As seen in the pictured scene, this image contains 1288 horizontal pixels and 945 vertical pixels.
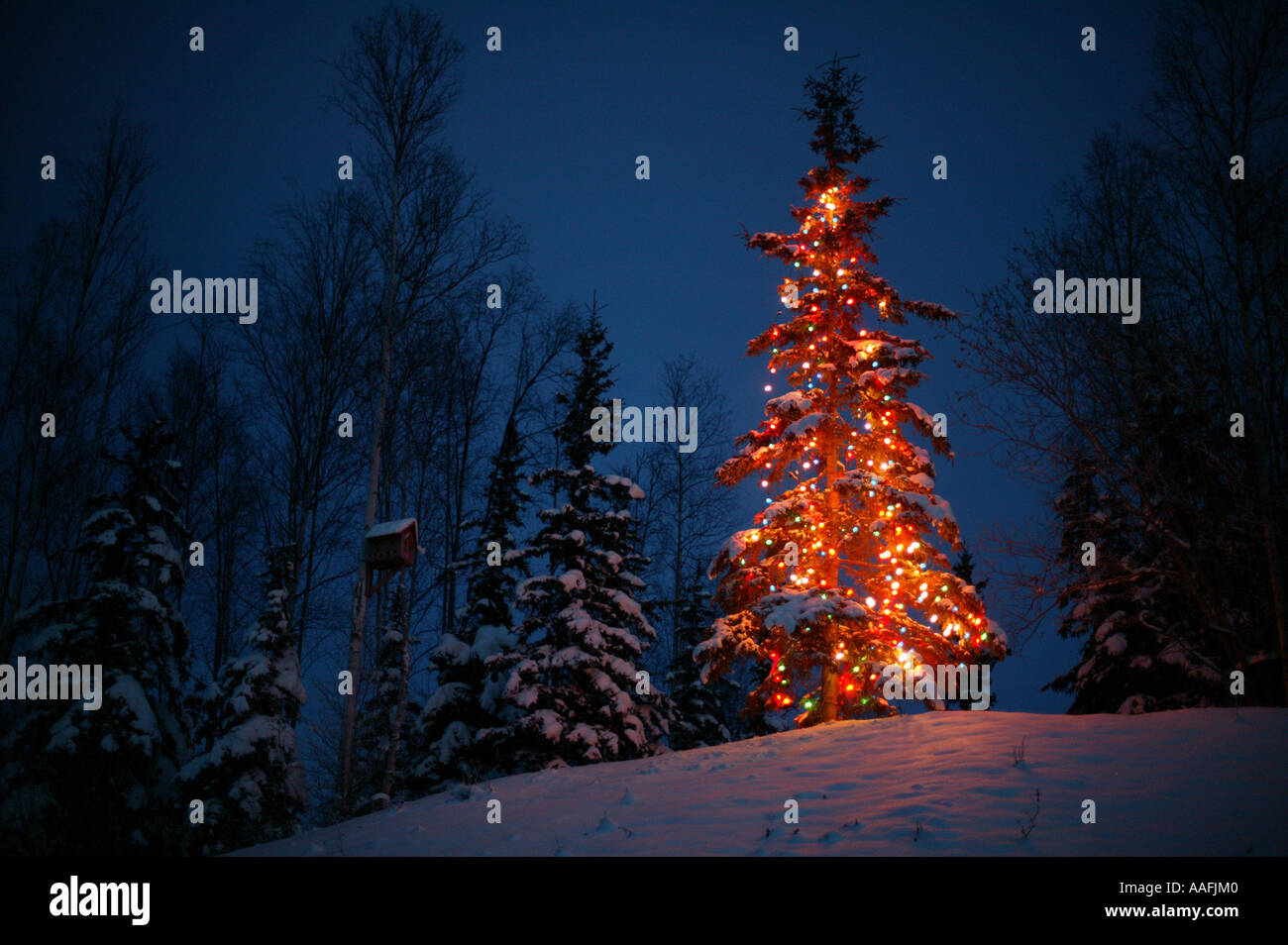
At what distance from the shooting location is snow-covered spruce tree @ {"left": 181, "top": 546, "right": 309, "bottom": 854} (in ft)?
40.4

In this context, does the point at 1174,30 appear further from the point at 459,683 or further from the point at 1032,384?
the point at 459,683

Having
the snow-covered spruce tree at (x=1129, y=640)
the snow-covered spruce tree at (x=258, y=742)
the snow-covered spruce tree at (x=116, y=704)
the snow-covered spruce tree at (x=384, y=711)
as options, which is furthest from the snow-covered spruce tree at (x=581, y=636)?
the snow-covered spruce tree at (x=1129, y=640)

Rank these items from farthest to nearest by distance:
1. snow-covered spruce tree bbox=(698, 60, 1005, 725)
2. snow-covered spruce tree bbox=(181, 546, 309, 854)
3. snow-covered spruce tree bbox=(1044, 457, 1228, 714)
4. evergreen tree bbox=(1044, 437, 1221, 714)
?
snow-covered spruce tree bbox=(1044, 457, 1228, 714)
evergreen tree bbox=(1044, 437, 1221, 714)
snow-covered spruce tree bbox=(181, 546, 309, 854)
snow-covered spruce tree bbox=(698, 60, 1005, 725)

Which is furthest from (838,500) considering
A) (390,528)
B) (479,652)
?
(479,652)

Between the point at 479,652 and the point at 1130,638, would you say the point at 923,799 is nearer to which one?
the point at 479,652

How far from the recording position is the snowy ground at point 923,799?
4699 millimetres

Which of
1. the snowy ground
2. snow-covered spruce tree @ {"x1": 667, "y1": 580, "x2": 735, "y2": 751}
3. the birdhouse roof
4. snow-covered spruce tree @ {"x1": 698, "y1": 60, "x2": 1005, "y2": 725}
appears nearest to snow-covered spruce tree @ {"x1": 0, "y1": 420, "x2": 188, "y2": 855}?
the birdhouse roof

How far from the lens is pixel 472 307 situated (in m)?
19.0

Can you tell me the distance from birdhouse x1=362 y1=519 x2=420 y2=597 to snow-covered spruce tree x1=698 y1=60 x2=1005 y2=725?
5129 mm

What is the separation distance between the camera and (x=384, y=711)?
18.2 meters

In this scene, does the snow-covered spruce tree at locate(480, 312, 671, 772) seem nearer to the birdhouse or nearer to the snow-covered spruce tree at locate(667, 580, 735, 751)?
the birdhouse

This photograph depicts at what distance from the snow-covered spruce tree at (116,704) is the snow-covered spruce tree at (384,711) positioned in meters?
3.62
